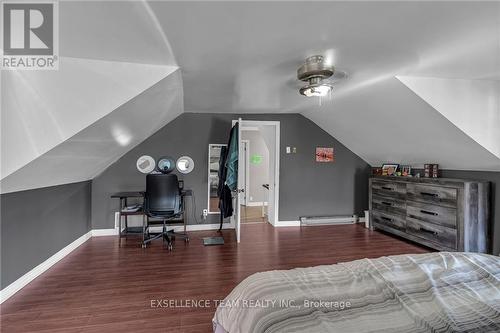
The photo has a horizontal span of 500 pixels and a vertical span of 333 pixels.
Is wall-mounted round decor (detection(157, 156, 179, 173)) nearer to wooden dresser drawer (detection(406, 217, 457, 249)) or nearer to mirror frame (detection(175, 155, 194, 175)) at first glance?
mirror frame (detection(175, 155, 194, 175))

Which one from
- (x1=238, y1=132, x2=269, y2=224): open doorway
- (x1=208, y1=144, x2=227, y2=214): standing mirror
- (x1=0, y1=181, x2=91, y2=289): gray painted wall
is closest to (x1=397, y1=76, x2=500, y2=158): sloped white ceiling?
(x1=208, y1=144, x2=227, y2=214): standing mirror

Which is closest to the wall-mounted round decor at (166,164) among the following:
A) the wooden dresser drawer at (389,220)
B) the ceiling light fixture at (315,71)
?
the ceiling light fixture at (315,71)

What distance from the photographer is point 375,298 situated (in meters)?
1.15

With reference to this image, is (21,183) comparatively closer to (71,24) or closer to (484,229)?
(71,24)

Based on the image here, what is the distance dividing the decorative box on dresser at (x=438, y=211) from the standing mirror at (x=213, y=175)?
304 centimetres

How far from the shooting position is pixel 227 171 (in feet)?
13.3

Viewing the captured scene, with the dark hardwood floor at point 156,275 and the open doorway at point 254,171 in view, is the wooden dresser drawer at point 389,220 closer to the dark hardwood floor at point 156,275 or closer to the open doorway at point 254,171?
the dark hardwood floor at point 156,275

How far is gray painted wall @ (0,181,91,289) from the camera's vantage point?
233cm

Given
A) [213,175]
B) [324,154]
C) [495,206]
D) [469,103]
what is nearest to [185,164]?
[213,175]

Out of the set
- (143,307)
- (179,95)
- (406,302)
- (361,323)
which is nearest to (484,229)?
(406,302)

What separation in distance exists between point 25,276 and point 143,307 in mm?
1439

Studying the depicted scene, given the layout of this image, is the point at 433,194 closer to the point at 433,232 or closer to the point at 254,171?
the point at 433,232

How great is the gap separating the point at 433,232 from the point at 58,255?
5069 mm

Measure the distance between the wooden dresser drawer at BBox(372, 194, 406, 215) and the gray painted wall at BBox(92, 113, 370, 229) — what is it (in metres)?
0.53
